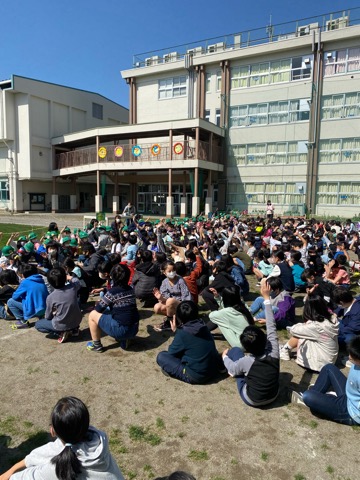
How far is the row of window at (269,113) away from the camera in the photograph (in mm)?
26875

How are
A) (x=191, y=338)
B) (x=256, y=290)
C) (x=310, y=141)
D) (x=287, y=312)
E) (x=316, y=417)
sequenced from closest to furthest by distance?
(x=316, y=417) < (x=191, y=338) < (x=287, y=312) < (x=256, y=290) < (x=310, y=141)

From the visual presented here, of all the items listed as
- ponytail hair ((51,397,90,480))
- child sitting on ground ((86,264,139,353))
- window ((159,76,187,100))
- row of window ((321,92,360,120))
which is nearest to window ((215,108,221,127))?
window ((159,76,187,100))

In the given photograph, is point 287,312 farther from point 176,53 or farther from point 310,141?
point 176,53

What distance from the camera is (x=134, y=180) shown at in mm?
32406

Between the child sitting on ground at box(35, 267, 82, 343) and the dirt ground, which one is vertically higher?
the child sitting on ground at box(35, 267, 82, 343)

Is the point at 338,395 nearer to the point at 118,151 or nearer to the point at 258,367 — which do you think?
the point at 258,367

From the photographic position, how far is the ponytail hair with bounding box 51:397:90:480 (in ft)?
6.11

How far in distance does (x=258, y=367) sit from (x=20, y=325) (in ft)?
13.6

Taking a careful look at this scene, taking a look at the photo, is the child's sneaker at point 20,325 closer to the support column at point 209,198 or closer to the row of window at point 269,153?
the support column at point 209,198

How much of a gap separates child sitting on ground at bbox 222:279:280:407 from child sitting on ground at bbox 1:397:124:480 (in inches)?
74.2

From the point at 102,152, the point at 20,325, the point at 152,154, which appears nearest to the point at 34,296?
the point at 20,325

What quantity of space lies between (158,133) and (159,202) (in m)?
7.64

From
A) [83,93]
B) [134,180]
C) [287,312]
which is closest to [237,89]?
[134,180]

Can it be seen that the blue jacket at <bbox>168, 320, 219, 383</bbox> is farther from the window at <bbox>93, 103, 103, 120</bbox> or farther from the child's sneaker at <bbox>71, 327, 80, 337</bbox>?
the window at <bbox>93, 103, 103, 120</bbox>
